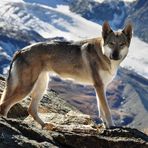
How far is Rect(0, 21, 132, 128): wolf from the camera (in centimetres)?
2148

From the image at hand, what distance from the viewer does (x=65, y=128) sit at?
63.3 ft

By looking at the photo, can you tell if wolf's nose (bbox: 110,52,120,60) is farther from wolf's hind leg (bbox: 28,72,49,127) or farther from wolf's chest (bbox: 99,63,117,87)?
wolf's hind leg (bbox: 28,72,49,127)

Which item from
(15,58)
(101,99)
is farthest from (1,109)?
(101,99)

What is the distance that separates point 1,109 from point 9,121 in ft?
12.8

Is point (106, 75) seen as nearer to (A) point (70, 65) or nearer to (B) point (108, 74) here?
(B) point (108, 74)

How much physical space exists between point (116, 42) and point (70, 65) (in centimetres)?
201

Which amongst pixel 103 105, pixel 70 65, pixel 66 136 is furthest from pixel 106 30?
pixel 66 136

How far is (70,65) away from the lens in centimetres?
2259

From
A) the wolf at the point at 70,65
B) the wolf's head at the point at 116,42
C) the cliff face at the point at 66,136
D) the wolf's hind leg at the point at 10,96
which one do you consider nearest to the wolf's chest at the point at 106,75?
the wolf at the point at 70,65

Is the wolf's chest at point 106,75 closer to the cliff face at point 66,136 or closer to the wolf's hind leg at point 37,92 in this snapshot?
the cliff face at point 66,136

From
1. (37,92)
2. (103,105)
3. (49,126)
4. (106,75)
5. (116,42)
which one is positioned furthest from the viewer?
(37,92)

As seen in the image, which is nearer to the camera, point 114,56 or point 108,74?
point 114,56

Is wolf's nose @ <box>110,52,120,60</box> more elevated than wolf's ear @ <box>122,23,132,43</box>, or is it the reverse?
wolf's ear @ <box>122,23,132,43</box>

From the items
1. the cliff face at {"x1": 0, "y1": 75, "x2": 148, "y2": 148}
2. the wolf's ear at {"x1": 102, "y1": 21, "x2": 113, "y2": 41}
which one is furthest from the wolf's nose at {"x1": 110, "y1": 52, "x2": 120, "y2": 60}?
the cliff face at {"x1": 0, "y1": 75, "x2": 148, "y2": 148}
